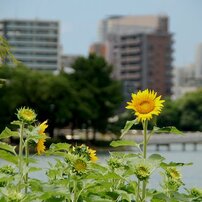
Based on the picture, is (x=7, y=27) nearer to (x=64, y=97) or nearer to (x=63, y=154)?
(x=64, y=97)

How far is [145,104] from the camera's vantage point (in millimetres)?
4016

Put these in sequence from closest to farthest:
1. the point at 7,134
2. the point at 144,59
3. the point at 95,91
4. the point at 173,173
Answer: the point at 7,134, the point at 173,173, the point at 95,91, the point at 144,59

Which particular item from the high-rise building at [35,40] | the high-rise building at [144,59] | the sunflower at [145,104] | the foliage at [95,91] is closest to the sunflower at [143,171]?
the sunflower at [145,104]

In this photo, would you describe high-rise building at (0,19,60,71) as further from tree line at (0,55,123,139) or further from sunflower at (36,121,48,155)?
sunflower at (36,121,48,155)

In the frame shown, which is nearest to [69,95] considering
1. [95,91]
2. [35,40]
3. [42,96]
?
[42,96]

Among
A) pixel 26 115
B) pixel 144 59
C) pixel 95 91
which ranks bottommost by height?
pixel 95 91

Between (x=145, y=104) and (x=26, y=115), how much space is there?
1.59 ft

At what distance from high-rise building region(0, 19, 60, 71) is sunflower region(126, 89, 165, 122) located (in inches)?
6821

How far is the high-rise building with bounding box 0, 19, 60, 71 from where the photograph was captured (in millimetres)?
180350

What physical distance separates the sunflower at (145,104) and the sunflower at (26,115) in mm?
386

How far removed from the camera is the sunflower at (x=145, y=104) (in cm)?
396

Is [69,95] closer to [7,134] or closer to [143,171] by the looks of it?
[7,134]

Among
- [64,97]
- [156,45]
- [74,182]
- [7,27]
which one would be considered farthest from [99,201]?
[7,27]

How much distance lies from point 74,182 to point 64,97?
65.4 metres
